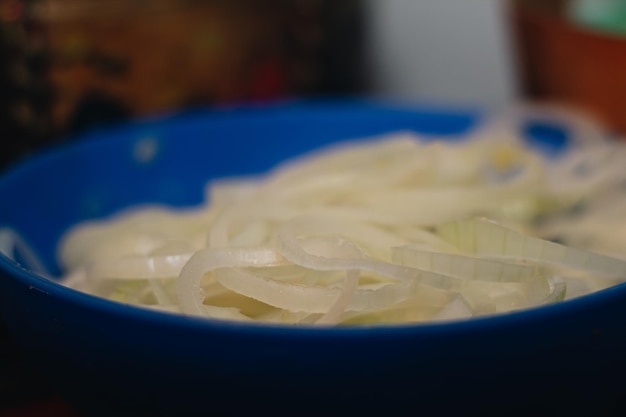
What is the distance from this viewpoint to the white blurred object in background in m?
1.27

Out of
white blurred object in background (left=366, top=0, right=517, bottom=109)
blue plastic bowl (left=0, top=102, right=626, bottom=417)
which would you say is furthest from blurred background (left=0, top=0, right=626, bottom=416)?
blue plastic bowl (left=0, top=102, right=626, bottom=417)

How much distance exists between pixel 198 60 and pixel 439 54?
1.81ft

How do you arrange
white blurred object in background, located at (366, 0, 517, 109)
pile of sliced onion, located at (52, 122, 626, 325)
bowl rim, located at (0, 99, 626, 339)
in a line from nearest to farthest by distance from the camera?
bowl rim, located at (0, 99, 626, 339) → pile of sliced onion, located at (52, 122, 626, 325) → white blurred object in background, located at (366, 0, 517, 109)

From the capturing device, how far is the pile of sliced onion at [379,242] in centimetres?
49

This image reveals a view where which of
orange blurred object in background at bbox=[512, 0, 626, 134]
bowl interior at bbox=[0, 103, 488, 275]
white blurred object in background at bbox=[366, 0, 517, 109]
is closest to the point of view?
bowl interior at bbox=[0, 103, 488, 275]

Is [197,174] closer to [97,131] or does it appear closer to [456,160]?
[97,131]

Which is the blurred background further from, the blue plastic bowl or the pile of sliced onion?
the blue plastic bowl

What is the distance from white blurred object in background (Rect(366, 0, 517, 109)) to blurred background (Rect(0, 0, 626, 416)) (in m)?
0.12

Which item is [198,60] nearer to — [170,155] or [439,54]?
[170,155]

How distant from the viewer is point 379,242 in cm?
56

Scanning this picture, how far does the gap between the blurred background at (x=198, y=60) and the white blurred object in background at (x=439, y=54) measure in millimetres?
122

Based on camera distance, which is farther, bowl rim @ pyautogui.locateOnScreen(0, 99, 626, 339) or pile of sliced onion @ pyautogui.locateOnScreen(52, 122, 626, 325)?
pile of sliced onion @ pyautogui.locateOnScreen(52, 122, 626, 325)

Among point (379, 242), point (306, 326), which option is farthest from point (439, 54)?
point (306, 326)

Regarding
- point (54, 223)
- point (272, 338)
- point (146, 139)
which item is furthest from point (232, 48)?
point (272, 338)
